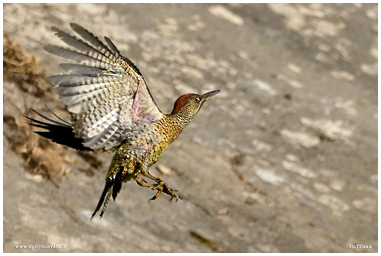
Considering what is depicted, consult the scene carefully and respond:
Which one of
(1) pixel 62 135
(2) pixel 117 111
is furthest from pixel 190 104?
(1) pixel 62 135

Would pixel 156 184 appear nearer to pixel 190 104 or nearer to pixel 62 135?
pixel 190 104

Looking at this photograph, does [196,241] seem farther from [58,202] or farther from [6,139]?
Result: [6,139]

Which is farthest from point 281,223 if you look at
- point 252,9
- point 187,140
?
point 252,9

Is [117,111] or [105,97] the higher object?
[105,97]

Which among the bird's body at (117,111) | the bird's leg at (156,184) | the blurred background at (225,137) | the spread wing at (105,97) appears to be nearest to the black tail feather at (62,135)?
the bird's body at (117,111)

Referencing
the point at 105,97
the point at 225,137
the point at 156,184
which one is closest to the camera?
the point at 105,97

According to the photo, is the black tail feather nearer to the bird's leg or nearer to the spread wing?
the spread wing

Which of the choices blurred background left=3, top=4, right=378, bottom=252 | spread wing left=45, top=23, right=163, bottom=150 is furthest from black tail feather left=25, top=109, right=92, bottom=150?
blurred background left=3, top=4, right=378, bottom=252

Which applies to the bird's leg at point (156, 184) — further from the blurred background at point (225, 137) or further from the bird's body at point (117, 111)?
the blurred background at point (225, 137)
